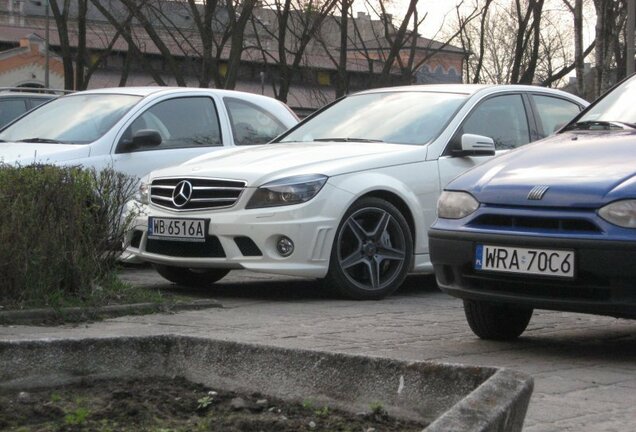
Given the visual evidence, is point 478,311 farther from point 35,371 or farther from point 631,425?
point 35,371

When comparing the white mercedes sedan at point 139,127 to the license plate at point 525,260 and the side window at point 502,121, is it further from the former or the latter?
the license plate at point 525,260

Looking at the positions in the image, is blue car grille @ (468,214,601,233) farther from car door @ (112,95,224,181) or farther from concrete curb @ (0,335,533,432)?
car door @ (112,95,224,181)

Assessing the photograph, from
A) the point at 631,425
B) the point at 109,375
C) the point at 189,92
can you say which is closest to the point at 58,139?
the point at 189,92

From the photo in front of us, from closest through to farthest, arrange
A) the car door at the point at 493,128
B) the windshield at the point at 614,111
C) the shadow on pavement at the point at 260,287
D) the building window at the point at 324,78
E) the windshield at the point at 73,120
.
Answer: the windshield at the point at 614,111
the shadow on pavement at the point at 260,287
the car door at the point at 493,128
the windshield at the point at 73,120
the building window at the point at 324,78

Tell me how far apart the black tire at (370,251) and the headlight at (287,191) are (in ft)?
1.15

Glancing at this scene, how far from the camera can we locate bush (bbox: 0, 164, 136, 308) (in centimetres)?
734

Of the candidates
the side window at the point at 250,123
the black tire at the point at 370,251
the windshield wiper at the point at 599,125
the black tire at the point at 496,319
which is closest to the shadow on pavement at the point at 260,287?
the black tire at the point at 370,251

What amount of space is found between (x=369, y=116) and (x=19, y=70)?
63.0 meters

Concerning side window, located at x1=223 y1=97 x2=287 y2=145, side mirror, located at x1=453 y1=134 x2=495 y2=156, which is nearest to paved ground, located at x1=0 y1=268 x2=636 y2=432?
side mirror, located at x1=453 y1=134 x2=495 y2=156

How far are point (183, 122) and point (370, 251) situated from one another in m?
3.35

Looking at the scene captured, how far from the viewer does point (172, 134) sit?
11336 millimetres

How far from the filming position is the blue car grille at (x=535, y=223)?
5.70m

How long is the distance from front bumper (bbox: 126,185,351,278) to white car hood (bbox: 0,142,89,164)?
Answer: 2129mm

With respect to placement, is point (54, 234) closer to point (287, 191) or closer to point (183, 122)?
point (287, 191)
